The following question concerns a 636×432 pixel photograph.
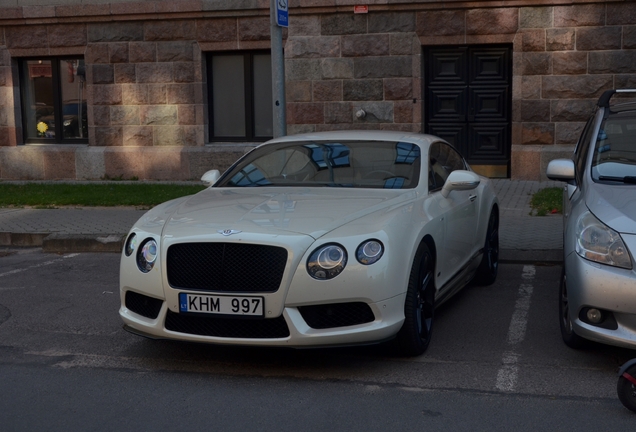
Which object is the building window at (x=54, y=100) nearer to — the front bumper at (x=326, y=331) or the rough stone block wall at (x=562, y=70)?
the rough stone block wall at (x=562, y=70)

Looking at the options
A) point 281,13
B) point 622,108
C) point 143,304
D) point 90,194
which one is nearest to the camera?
point 143,304

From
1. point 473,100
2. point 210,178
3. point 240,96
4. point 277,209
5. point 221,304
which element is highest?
point 240,96

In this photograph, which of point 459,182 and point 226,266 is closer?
point 226,266

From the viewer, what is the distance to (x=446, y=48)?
15352mm

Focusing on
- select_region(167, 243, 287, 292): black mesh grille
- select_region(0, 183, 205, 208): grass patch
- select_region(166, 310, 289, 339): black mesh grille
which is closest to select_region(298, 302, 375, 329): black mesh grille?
select_region(166, 310, 289, 339): black mesh grille

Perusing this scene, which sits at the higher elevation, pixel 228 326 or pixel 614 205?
pixel 614 205

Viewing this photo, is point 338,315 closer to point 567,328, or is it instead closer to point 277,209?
point 277,209

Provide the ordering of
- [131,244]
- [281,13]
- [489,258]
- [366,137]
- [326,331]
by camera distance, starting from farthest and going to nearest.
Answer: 1. [281,13]
2. [489,258]
3. [366,137]
4. [131,244]
5. [326,331]

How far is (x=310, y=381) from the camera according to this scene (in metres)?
5.25

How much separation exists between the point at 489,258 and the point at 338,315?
10.1 ft

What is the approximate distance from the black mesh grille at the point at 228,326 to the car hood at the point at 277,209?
0.51 meters

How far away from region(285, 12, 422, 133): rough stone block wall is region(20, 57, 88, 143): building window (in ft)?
14.8

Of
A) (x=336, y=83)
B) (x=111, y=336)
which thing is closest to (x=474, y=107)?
(x=336, y=83)

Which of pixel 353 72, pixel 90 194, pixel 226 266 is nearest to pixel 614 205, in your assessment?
pixel 226 266
